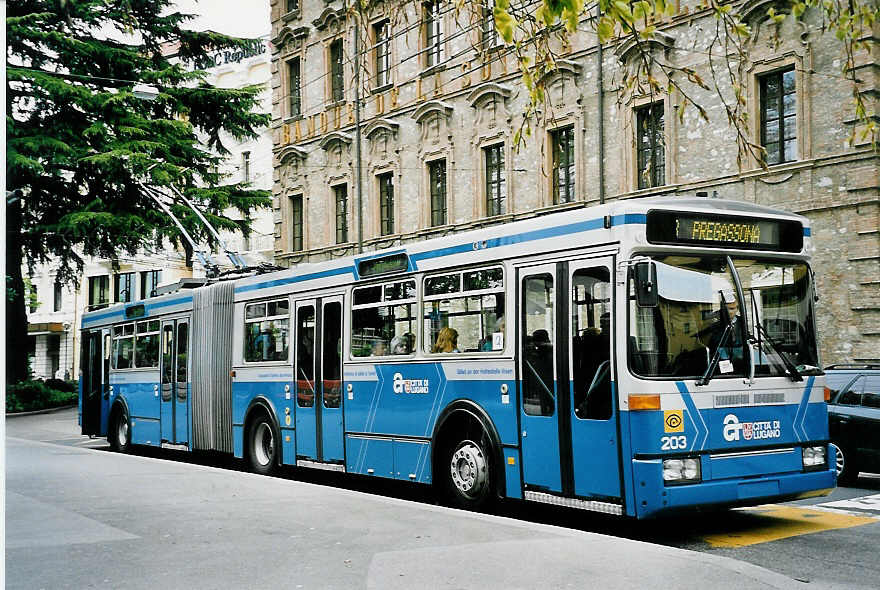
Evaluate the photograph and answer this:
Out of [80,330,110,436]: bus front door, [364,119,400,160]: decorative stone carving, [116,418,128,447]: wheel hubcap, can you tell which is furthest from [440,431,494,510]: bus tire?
[364,119,400,160]: decorative stone carving

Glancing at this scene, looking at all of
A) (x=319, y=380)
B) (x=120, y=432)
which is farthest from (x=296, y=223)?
(x=319, y=380)

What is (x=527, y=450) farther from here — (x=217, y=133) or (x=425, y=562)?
(x=217, y=133)

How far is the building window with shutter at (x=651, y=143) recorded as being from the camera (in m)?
23.9

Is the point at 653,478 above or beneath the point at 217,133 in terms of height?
beneath

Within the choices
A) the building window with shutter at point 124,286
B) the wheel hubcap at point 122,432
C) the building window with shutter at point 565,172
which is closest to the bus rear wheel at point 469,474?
the wheel hubcap at point 122,432

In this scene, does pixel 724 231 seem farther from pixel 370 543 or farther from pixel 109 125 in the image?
pixel 109 125

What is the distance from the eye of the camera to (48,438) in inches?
1104

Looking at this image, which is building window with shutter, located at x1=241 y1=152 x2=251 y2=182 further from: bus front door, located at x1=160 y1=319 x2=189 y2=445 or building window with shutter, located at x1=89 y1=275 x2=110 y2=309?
bus front door, located at x1=160 y1=319 x2=189 y2=445

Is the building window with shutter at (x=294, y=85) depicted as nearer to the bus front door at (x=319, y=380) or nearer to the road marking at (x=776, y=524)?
the bus front door at (x=319, y=380)

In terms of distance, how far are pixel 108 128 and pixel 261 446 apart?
780 inches

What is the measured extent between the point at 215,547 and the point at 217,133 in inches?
1131

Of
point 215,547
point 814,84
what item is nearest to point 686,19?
point 814,84

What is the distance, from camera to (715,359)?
9.43 metres

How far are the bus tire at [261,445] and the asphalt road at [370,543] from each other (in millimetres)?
2867
